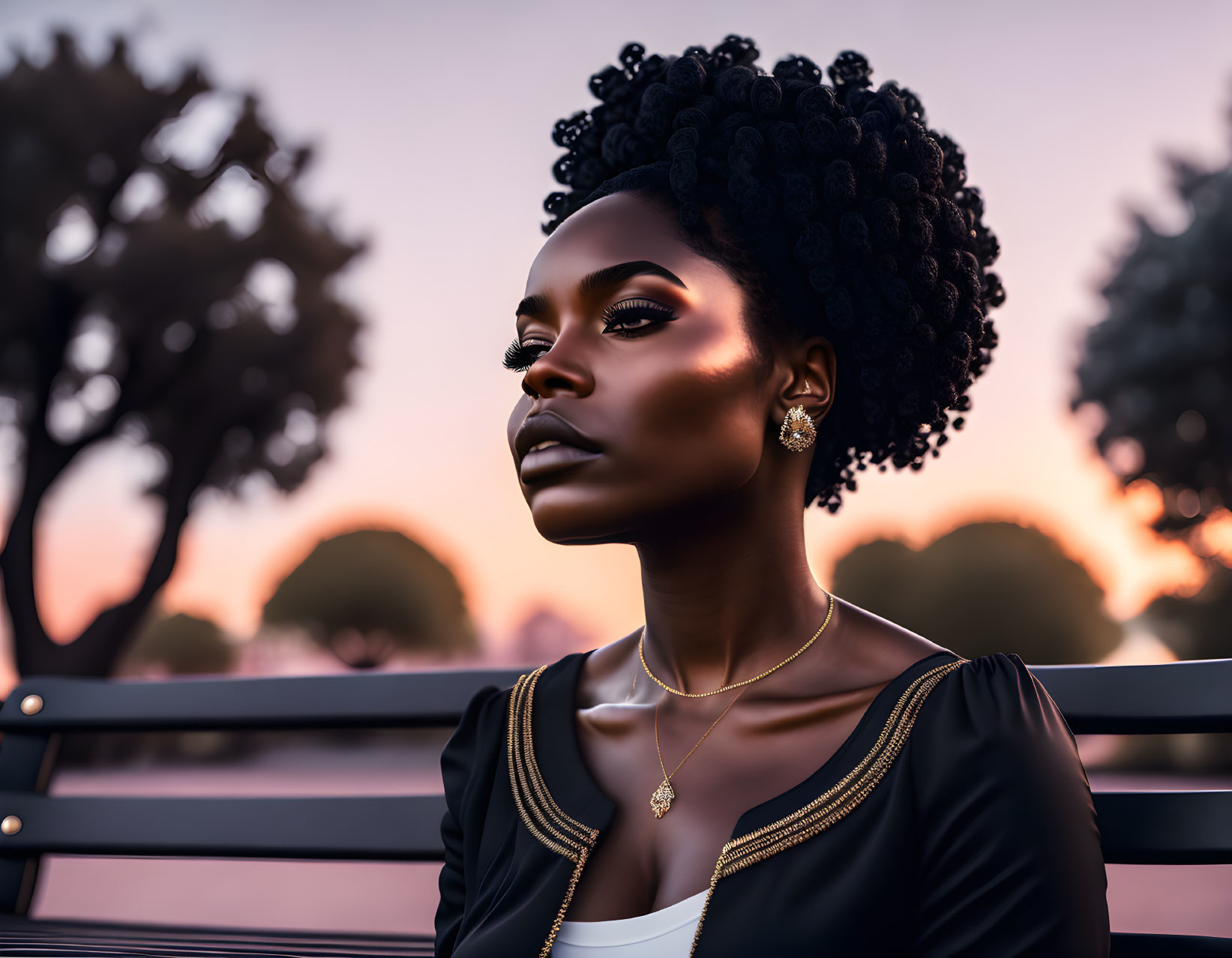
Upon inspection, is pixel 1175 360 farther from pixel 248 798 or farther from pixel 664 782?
pixel 664 782

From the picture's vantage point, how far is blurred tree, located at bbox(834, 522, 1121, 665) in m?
13.7

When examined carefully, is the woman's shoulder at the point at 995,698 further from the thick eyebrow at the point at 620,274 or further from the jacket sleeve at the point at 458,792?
the jacket sleeve at the point at 458,792

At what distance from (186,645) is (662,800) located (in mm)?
28627

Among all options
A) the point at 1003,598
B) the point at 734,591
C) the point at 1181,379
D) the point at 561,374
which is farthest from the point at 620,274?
the point at 1181,379

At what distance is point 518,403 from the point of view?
1.90m

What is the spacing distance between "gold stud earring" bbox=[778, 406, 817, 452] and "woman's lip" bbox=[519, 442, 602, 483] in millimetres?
358

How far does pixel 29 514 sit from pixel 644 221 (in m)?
17.5

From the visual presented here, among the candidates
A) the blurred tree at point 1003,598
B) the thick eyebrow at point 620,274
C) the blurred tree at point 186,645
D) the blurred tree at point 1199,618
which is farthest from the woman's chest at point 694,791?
the blurred tree at point 186,645

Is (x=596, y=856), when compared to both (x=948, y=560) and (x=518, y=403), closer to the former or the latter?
(x=518, y=403)

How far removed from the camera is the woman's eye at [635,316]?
1.83 m

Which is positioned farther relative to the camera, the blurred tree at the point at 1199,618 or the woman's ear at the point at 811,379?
the blurred tree at the point at 1199,618

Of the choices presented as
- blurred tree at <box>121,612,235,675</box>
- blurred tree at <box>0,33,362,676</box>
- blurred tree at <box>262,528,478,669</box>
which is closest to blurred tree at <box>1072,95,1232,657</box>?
blurred tree at <box>0,33,362,676</box>

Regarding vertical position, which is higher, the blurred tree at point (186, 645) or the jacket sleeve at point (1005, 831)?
the jacket sleeve at point (1005, 831)

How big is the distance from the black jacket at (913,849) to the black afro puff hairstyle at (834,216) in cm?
57
